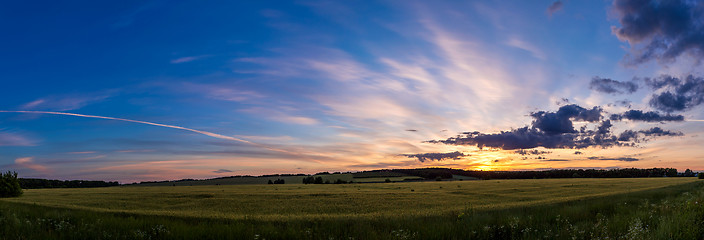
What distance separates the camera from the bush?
38.8 m

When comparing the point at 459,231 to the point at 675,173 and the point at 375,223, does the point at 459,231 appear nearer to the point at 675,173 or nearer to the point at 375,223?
the point at 375,223

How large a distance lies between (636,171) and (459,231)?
134 meters

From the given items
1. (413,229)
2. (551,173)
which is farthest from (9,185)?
(551,173)

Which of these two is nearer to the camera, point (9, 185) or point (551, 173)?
point (9, 185)

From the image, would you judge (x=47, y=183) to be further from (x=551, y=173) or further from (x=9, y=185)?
(x=551, y=173)

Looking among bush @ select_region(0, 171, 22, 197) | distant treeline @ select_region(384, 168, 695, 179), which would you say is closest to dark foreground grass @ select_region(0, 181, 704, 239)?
bush @ select_region(0, 171, 22, 197)

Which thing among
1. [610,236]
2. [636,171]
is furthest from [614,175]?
[610,236]

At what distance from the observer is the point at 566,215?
443 inches

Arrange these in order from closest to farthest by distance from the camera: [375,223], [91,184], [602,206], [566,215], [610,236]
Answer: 1. [610,236]
2. [375,223]
3. [566,215]
4. [602,206]
5. [91,184]

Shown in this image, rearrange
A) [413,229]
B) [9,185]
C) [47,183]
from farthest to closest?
1. [47,183]
2. [9,185]
3. [413,229]

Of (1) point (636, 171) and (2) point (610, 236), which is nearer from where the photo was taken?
(2) point (610, 236)

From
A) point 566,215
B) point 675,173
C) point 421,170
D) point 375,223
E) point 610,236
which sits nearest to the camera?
point 610,236

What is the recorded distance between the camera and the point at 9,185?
39406mm

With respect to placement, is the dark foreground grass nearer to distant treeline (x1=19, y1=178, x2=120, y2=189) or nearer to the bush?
the bush
